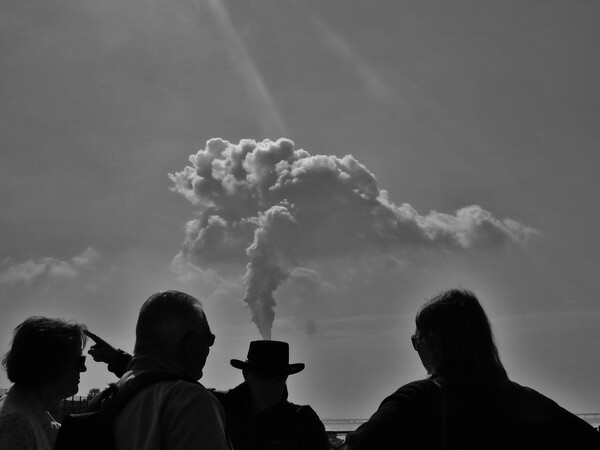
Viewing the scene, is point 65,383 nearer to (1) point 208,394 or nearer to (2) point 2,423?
(2) point 2,423

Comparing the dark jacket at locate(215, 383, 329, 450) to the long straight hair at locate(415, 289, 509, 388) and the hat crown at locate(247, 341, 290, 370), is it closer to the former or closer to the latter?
the hat crown at locate(247, 341, 290, 370)

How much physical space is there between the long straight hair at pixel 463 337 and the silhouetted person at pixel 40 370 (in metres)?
2.24

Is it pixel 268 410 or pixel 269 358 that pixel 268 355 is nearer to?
pixel 269 358

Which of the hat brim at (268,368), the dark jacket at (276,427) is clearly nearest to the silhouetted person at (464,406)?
the dark jacket at (276,427)

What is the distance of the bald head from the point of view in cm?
313

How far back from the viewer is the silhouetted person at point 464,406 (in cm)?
288

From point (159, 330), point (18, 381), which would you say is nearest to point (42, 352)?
point (18, 381)

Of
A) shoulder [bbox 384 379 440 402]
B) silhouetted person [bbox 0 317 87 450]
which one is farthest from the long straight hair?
silhouetted person [bbox 0 317 87 450]

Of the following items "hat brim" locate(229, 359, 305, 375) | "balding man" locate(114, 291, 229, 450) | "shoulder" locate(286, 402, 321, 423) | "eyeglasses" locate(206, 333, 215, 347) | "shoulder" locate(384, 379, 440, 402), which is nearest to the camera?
"balding man" locate(114, 291, 229, 450)

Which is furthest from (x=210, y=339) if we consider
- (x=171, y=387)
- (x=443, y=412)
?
(x=443, y=412)

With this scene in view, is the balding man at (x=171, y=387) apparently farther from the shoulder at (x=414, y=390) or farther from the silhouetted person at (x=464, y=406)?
the shoulder at (x=414, y=390)

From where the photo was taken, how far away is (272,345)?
220 inches

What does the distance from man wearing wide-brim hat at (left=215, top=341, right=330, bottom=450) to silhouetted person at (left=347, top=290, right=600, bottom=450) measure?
197 cm

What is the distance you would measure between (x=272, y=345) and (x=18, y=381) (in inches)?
86.6
